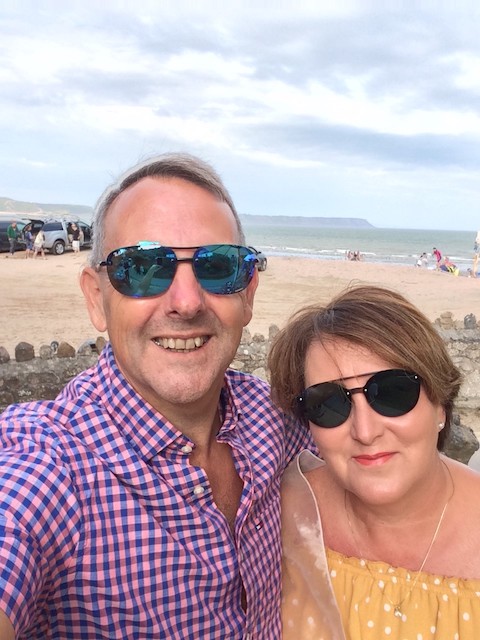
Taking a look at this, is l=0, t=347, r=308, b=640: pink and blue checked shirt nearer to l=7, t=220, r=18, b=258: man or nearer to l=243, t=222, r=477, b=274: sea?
l=243, t=222, r=477, b=274: sea

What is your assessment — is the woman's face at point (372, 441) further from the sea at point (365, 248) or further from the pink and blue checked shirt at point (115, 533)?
the sea at point (365, 248)

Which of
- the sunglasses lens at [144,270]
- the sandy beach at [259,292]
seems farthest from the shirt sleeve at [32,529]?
the sandy beach at [259,292]

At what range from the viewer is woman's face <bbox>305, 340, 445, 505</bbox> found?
80.0 inches

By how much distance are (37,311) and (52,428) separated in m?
15.1

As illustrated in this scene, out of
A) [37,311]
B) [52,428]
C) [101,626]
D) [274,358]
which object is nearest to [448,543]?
[274,358]

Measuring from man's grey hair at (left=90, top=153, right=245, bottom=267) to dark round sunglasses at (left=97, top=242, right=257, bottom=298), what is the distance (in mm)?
152

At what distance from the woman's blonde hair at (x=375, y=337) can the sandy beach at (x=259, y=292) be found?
6470mm

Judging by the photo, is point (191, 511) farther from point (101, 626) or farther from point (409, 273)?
A: point (409, 273)

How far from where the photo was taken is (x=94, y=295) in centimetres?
232

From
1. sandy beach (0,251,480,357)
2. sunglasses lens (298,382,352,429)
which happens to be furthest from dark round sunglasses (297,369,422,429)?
sandy beach (0,251,480,357)

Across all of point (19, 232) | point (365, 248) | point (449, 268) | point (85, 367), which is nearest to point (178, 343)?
point (85, 367)

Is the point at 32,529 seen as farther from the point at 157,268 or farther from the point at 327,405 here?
the point at 327,405

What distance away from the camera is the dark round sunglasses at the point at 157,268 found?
6.71 ft

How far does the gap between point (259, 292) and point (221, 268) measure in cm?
1904
